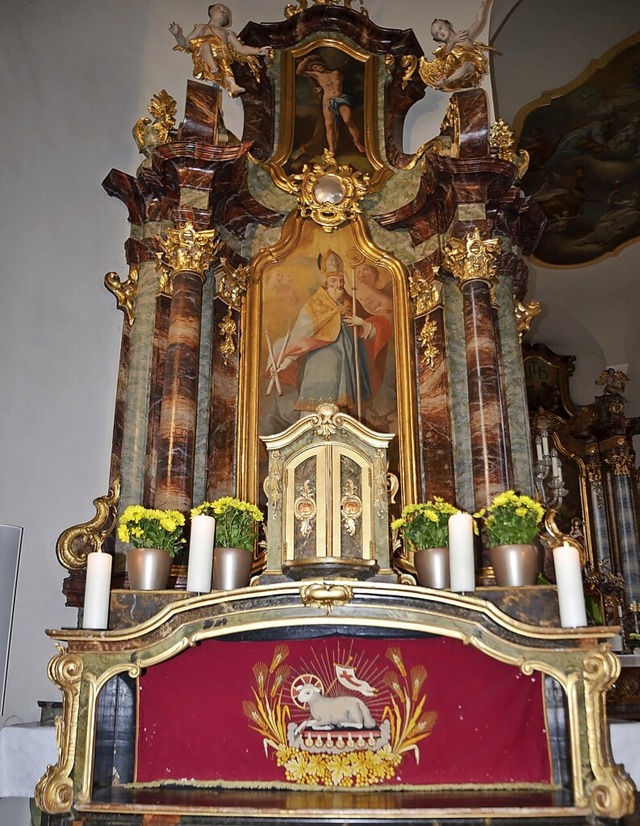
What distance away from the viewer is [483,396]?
597 centimetres

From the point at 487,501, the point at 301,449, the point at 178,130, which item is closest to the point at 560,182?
the point at 178,130

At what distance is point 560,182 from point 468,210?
25.0ft

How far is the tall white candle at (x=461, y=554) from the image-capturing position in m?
4.27

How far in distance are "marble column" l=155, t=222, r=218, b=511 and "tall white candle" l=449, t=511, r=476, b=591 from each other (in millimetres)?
2015

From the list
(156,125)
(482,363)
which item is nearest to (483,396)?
(482,363)

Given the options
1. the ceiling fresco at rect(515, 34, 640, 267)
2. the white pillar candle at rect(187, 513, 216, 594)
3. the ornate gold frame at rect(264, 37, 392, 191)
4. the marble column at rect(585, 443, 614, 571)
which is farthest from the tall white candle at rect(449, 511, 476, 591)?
the marble column at rect(585, 443, 614, 571)

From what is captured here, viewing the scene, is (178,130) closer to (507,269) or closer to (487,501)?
(507,269)

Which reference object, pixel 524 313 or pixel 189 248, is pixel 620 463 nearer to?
pixel 524 313

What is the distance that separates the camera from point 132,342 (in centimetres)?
657

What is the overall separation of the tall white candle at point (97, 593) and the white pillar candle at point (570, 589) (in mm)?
2302

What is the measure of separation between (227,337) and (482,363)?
6.85ft

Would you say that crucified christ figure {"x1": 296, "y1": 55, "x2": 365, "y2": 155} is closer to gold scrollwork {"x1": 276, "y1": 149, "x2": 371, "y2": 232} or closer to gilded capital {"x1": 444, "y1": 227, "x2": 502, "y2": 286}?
gold scrollwork {"x1": 276, "y1": 149, "x2": 371, "y2": 232}

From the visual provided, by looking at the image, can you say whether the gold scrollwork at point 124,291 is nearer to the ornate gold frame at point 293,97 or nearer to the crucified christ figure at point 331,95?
the ornate gold frame at point 293,97

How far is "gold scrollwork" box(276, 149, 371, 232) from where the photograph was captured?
22.9 ft
